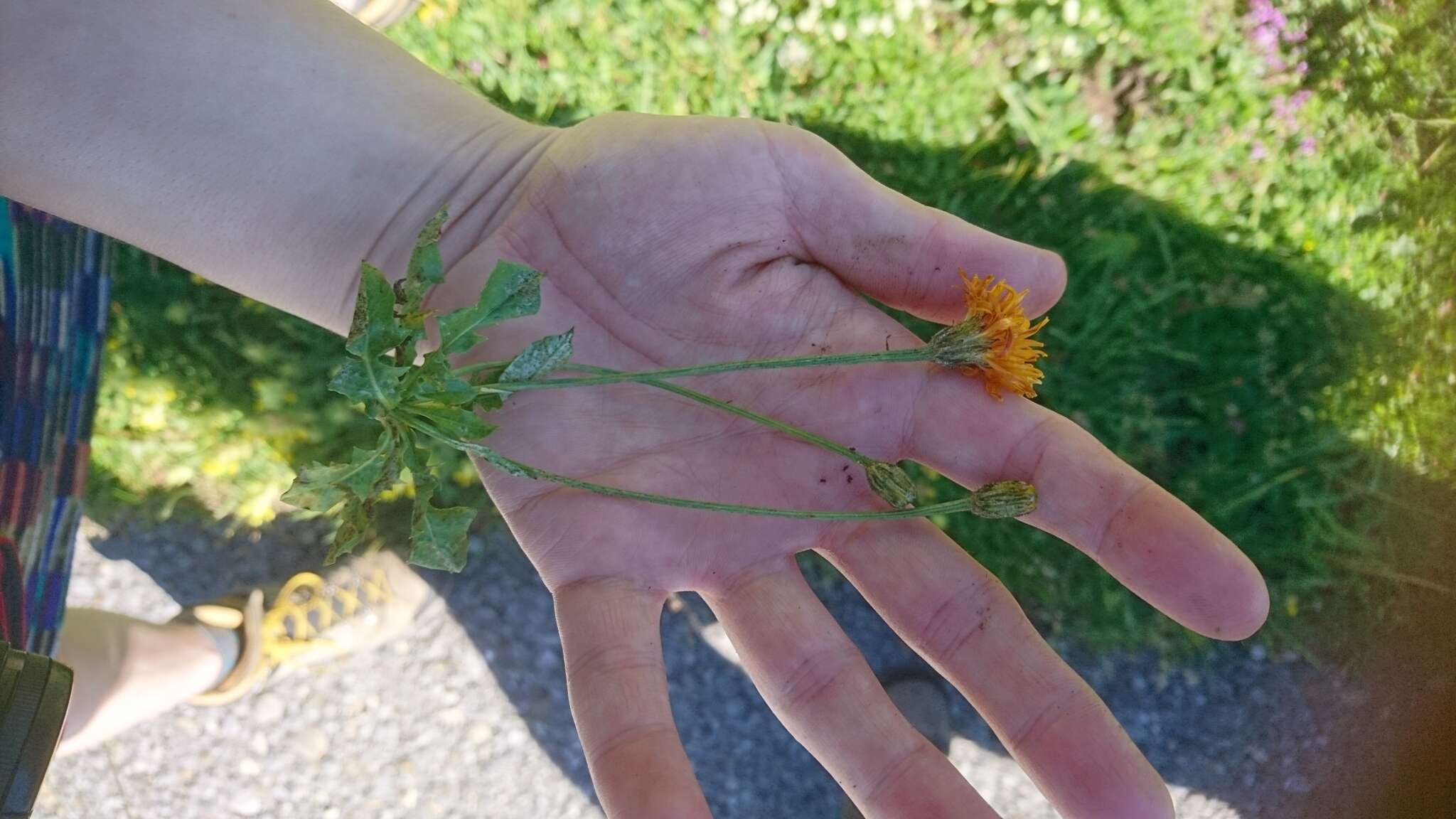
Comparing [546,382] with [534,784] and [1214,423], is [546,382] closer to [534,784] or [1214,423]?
[534,784]

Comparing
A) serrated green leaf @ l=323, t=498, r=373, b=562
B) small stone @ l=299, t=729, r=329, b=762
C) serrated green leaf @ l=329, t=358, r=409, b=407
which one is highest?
serrated green leaf @ l=329, t=358, r=409, b=407

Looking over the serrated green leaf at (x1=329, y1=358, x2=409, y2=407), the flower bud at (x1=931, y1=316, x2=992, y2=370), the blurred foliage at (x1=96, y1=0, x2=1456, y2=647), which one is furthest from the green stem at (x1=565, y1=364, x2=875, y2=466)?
the blurred foliage at (x1=96, y1=0, x2=1456, y2=647)

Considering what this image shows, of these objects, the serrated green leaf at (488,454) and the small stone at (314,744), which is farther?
the small stone at (314,744)

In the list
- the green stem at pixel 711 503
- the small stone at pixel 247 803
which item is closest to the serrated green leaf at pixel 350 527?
the green stem at pixel 711 503

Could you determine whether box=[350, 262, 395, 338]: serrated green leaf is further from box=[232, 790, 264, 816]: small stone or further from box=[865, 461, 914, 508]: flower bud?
box=[232, 790, 264, 816]: small stone

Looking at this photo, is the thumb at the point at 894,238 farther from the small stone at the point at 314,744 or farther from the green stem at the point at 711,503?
the small stone at the point at 314,744

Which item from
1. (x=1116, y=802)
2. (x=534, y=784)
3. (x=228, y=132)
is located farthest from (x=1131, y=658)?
(x=228, y=132)
